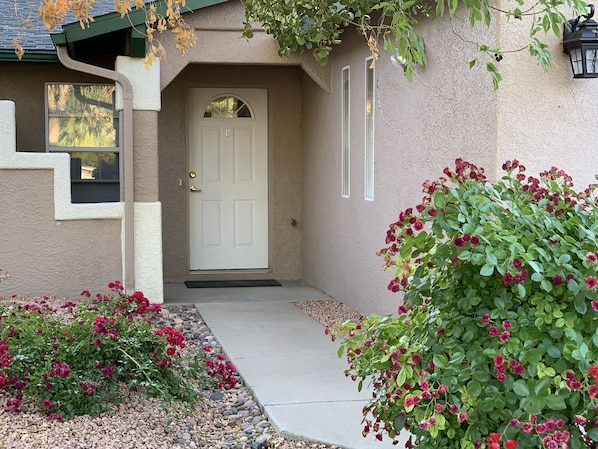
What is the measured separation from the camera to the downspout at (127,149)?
8914 mm

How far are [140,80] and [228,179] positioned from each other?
9.35 ft

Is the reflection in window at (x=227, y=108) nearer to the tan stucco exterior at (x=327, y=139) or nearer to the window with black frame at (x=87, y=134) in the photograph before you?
the tan stucco exterior at (x=327, y=139)

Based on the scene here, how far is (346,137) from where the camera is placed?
9.70 meters

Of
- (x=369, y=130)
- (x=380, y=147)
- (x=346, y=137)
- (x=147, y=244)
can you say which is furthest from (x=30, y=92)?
(x=380, y=147)

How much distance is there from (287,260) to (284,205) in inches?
29.3

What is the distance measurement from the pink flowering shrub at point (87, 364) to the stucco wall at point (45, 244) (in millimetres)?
3286

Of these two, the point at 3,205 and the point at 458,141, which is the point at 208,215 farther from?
the point at 458,141

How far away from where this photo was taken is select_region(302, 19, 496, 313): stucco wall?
666cm

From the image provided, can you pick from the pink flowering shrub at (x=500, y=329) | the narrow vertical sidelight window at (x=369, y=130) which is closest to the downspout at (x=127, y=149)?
the narrow vertical sidelight window at (x=369, y=130)

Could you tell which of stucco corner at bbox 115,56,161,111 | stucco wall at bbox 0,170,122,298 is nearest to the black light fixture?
stucco corner at bbox 115,56,161,111

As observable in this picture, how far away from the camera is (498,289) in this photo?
10.5ft

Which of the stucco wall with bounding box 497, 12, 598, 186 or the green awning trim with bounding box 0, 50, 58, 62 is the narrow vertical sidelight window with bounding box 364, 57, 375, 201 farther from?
the green awning trim with bounding box 0, 50, 58, 62

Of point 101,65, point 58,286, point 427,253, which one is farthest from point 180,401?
point 101,65

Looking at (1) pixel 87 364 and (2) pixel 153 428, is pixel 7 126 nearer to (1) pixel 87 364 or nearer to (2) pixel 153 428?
(1) pixel 87 364
